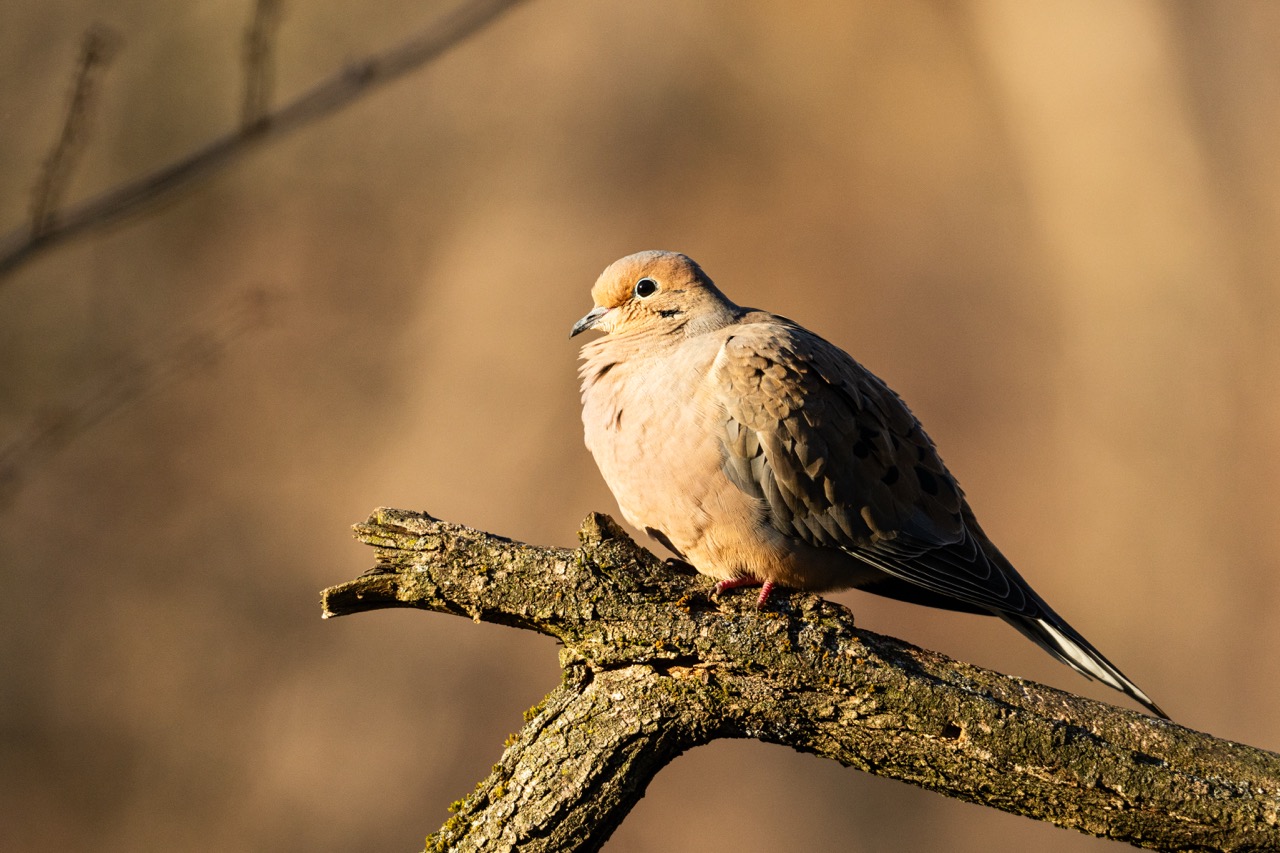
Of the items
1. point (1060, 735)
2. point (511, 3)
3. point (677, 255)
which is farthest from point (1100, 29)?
point (1060, 735)

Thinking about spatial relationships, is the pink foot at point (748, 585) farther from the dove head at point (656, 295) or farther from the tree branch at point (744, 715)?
the dove head at point (656, 295)

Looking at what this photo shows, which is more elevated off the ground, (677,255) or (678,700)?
(677,255)

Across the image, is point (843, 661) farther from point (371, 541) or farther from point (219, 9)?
point (219, 9)

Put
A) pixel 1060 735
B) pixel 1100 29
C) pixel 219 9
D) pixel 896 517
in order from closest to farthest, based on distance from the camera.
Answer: pixel 1060 735 < pixel 896 517 < pixel 219 9 < pixel 1100 29

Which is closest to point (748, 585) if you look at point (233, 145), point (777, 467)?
point (777, 467)

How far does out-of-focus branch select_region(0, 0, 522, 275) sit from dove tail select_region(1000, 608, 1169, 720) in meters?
2.06

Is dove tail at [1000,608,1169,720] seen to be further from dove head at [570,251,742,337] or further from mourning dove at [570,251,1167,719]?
dove head at [570,251,742,337]

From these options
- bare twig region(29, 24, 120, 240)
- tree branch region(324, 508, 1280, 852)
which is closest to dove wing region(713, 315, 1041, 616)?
tree branch region(324, 508, 1280, 852)

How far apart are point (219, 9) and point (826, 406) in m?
5.42

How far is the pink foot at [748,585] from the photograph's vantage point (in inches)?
100

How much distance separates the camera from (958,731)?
2217mm

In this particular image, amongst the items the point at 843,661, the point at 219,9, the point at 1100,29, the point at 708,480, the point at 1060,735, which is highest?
the point at 219,9

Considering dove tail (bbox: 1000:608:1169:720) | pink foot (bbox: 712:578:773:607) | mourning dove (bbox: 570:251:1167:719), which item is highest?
mourning dove (bbox: 570:251:1167:719)

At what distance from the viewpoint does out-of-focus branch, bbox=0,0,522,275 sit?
7.56ft
